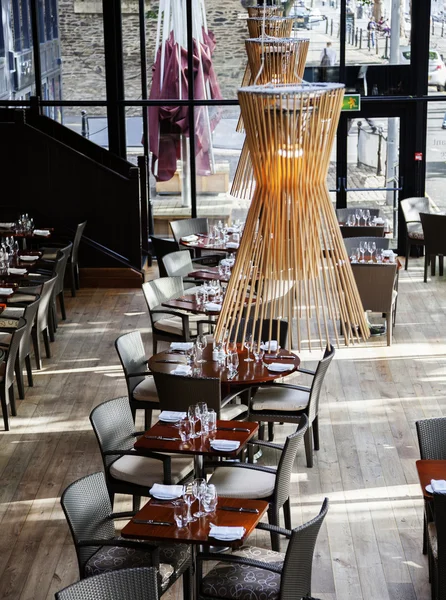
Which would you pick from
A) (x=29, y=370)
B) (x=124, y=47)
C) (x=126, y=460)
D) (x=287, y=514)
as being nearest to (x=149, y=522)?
(x=126, y=460)

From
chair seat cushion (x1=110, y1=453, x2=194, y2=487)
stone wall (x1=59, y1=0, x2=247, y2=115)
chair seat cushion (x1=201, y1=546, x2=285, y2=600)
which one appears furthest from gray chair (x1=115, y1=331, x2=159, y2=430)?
stone wall (x1=59, y1=0, x2=247, y2=115)

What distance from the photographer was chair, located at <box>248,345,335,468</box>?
7.60 m

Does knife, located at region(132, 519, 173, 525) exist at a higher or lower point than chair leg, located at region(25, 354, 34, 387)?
higher

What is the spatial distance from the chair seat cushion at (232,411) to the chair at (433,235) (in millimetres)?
6171

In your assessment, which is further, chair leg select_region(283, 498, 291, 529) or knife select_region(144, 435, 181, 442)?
chair leg select_region(283, 498, 291, 529)

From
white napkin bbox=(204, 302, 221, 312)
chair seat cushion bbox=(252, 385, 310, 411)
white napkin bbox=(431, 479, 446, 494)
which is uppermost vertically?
white napkin bbox=(431, 479, 446, 494)

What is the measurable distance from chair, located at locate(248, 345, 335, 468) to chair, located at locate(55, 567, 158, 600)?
2.92 m

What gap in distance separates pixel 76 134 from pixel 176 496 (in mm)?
9166

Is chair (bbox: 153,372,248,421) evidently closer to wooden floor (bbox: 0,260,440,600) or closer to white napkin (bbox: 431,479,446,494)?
wooden floor (bbox: 0,260,440,600)

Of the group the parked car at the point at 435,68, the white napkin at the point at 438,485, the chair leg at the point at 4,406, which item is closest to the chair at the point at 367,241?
the parked car at the point at 435,68

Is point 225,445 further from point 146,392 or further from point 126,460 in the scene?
point 146,392

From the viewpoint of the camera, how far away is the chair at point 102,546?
5.48m

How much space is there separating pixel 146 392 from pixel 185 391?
0.87 m

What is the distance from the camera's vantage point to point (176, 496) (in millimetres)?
5727
